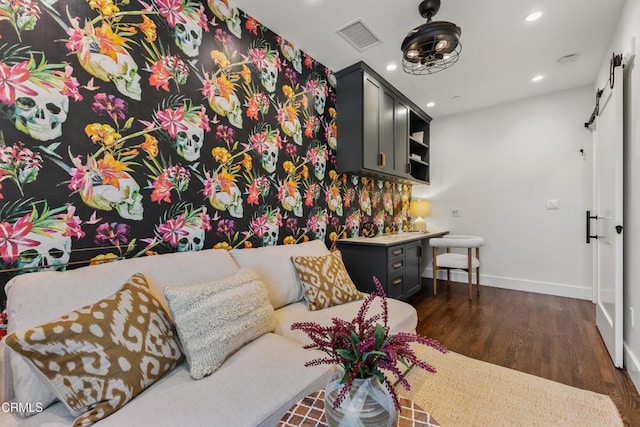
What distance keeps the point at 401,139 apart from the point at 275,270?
7.90 feet

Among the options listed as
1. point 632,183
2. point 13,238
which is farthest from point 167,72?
point 632,183

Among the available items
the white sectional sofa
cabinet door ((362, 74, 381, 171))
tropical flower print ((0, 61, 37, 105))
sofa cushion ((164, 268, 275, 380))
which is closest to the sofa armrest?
the white sectional sofa

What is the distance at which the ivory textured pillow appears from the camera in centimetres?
185

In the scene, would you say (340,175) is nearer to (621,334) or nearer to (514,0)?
(514,0)

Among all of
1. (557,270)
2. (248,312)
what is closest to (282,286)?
(248,312)

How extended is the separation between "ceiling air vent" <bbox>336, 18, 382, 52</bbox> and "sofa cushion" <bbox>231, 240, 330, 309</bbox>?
1834 mm

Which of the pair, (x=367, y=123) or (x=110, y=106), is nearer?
(x=110, y=106)

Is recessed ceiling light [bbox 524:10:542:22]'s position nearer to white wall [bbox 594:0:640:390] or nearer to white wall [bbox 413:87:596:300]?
white wall [bbox 594:0:640:390]

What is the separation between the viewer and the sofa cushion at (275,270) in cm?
180

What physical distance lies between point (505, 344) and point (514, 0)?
2592mm

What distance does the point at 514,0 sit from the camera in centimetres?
194

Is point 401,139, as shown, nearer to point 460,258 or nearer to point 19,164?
point 460,258

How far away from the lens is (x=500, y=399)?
1.60 meters

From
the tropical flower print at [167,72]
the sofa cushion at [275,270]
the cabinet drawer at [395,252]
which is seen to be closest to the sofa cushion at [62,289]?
the sofa cushion at [275,270]
